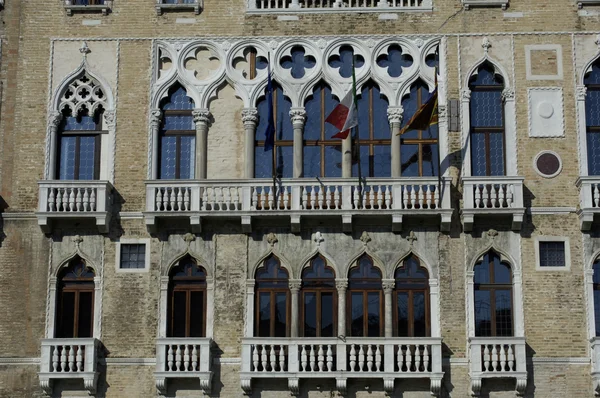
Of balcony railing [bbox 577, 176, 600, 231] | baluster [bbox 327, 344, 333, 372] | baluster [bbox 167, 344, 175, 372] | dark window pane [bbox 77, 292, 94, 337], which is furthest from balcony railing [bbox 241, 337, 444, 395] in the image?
balcony railing [bbox 577, 176, 600, 231]

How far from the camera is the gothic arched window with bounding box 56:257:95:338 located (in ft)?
96.9

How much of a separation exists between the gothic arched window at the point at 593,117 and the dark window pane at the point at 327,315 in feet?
21.3

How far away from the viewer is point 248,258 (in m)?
29.6

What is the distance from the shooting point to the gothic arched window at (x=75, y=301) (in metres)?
29.5

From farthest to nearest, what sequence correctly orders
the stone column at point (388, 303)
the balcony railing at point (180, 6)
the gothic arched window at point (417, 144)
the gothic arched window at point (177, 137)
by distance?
the balcony railing at point (180, 6) < the gothic arched window at point (177, 137) < the gothic arched window at point (417, 144) < the stone column at point (388, 303)

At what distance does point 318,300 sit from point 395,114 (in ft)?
15.0

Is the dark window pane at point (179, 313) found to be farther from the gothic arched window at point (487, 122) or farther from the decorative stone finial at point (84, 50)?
the gothic arched window at point (487, 122)


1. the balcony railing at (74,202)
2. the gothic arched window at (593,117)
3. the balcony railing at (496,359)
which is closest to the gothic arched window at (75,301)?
the balcony railing at (74,202)

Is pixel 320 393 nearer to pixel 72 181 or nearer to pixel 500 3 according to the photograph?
pixel 72 181

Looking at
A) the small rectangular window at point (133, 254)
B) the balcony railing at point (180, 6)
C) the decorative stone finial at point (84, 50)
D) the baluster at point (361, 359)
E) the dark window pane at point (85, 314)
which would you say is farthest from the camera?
the balcony railing at point (180, 6)

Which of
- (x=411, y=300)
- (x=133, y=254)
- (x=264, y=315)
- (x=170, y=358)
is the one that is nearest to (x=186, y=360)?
(x=170, y=358)

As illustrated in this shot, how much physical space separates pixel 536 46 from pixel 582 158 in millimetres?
2852

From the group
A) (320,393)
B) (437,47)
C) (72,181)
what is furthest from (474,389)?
(72,181)

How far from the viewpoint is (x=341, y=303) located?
29141 mm
